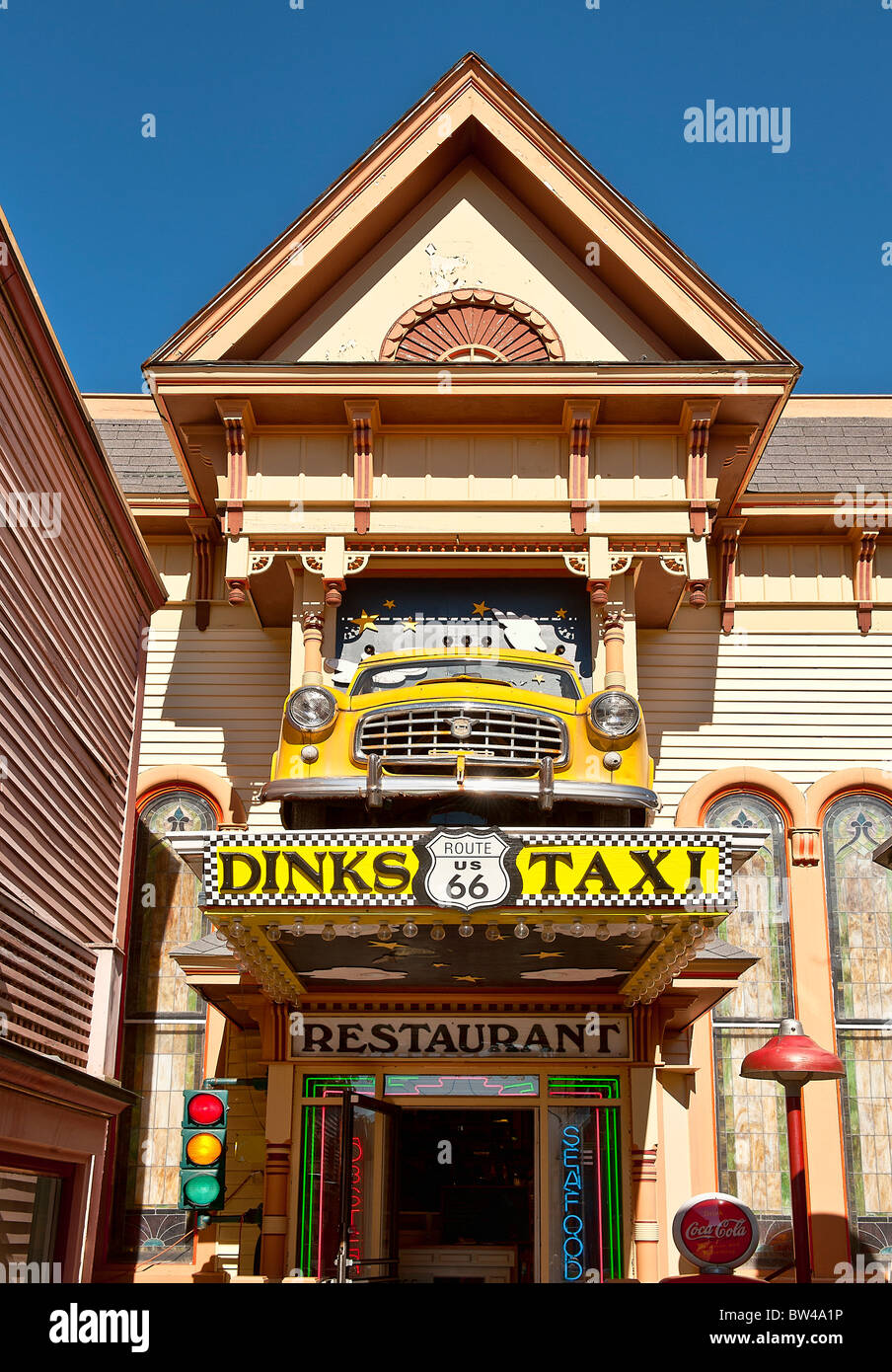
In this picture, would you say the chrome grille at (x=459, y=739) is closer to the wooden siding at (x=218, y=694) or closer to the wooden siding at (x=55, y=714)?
the wooden siding at (x=55, y=714)

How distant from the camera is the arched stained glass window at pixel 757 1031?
1661 centimetres

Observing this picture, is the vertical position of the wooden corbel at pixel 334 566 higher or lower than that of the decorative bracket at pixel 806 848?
higher

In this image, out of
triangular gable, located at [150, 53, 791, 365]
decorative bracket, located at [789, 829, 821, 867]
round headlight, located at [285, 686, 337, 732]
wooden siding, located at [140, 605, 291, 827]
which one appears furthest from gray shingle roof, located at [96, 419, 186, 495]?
decorative bracket, located at [789, 829, 821, 867]

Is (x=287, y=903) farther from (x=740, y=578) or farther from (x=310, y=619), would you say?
(x=740, y=578)

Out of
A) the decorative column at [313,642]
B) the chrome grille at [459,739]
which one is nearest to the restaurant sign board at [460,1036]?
the chrome grille at [459,739]

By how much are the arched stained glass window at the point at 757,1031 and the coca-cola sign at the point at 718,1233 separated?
5.05m

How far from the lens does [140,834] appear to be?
1831cm

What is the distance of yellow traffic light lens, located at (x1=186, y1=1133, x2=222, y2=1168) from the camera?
11188 millimetres

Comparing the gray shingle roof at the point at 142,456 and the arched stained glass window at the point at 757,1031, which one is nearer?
the arched stained glass window at the point at 757,1031

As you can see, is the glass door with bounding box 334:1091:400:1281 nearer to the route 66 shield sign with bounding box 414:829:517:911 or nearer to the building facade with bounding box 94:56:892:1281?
the building facade with bounding box 94:56:892:1281

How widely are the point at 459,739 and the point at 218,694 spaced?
6.17 metres
